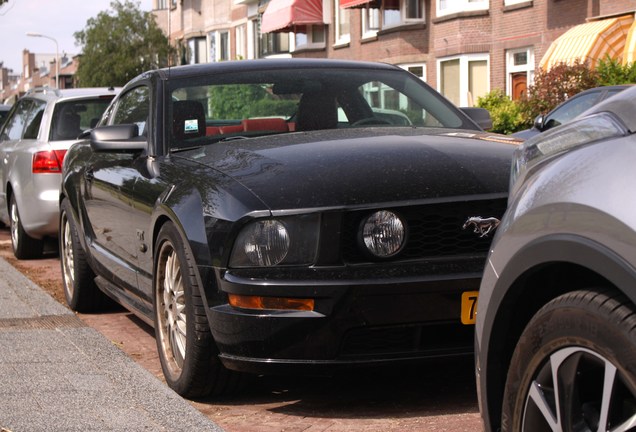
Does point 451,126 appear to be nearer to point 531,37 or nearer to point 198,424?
point 198,424

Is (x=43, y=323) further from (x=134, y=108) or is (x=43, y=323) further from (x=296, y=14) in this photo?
(x=296, y=14)

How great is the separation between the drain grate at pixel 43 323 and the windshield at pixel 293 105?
1.77m

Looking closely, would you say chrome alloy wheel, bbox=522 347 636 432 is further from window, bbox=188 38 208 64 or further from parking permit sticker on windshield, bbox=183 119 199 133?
window, bbox=188 38 208 64

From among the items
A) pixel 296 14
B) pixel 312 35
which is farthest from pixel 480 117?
pixel 312 35

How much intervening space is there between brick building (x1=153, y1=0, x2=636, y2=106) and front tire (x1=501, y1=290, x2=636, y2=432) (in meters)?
21.7

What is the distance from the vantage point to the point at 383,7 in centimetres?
3441

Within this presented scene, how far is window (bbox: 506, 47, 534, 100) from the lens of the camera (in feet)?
91.3

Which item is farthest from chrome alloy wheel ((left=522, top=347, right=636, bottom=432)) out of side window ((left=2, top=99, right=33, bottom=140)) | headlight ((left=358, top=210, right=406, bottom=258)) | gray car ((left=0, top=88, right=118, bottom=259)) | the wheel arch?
side window ((left=2, top=99, right=33, bottom=140))

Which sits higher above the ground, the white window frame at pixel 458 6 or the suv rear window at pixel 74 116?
the white window frame at pixel 458 6

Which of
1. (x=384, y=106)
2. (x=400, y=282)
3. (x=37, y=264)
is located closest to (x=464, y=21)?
(x=37, y=264)

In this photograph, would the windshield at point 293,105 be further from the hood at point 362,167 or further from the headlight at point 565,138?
the headlight at point 565,138

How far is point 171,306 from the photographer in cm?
554

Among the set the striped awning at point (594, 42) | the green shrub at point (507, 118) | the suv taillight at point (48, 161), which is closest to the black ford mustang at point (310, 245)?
the suv taillight at point (48, 161)

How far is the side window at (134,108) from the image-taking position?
671cm
